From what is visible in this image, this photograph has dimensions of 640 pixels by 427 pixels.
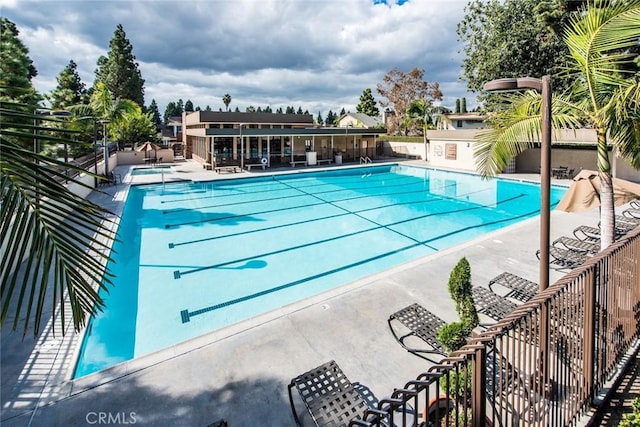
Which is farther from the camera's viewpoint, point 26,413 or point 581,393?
point 26,413

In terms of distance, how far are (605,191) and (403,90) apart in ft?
136

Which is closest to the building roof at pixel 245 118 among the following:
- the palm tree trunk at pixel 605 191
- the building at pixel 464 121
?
the building at pixel 464 121

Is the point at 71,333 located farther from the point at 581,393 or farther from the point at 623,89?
the point at 623,89

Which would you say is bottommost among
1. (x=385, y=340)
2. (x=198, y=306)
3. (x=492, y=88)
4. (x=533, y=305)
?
(x=198, y=306)

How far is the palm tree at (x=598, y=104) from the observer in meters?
3.97

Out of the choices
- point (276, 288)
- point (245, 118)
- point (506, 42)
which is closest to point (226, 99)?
point (245, 118)

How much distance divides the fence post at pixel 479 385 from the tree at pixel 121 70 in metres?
48.2

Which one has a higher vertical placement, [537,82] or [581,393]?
[537,82]

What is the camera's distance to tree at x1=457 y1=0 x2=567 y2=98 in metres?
19.6

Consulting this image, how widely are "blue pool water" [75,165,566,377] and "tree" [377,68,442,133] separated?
2454cm

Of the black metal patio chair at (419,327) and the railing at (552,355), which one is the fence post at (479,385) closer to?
the railing at (552,355)

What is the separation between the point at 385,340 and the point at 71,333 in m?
4.62

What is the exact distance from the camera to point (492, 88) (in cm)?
396

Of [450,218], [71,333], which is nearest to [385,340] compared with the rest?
[71,333]
